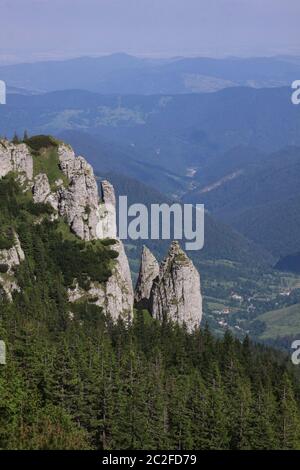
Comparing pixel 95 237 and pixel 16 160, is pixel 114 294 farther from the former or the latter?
pixel 16 160

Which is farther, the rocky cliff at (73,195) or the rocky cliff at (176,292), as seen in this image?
the rocky cliff at (176,292)

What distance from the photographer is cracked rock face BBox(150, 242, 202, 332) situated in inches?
4697

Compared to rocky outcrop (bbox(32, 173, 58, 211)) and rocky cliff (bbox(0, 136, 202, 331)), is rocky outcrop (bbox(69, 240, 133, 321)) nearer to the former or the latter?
rocky cliff (bbox(0, 136, 202, 331))

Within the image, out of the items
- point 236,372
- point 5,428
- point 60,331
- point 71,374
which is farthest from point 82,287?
point 5,428

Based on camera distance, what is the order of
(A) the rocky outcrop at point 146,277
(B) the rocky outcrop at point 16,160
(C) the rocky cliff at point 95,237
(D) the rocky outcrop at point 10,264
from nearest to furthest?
(D) the rocky outcrop at point 10,264 < (C) the rocky cliff at point 95,237 < (B) the rocky outcrop at point 16,160 < (A) the rocky outcrop at point 146,277

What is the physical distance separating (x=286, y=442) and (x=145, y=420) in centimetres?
1357

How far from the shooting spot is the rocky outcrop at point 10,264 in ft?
348

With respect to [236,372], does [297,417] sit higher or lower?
lower

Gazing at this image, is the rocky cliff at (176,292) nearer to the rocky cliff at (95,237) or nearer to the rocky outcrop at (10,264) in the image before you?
the rocky cliff at (95,237)

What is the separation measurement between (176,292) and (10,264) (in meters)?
27.0

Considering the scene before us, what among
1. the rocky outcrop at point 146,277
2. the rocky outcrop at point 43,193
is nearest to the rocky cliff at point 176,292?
the rocky outcrop at point 146,277
